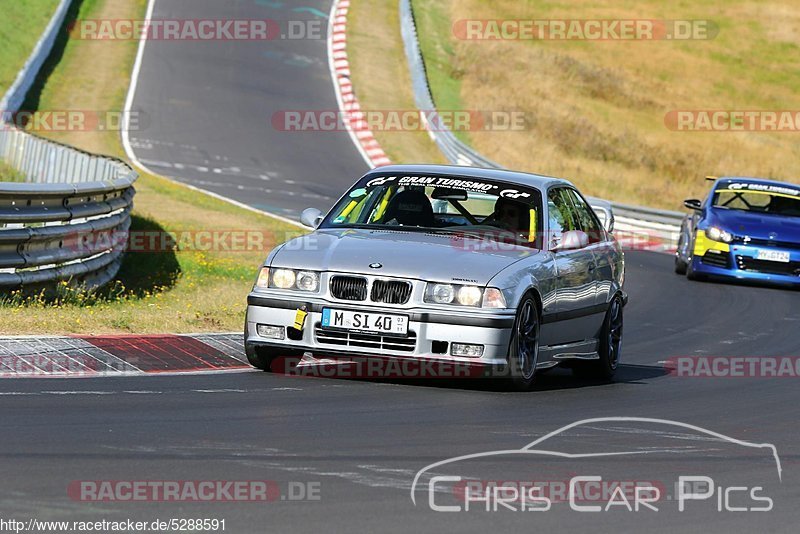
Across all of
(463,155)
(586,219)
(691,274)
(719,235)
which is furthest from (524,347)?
(463,155)

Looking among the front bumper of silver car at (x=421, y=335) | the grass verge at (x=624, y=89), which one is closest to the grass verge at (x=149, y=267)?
the front bumper of silver car at (x=421, y=335)

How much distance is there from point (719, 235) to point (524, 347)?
1095cm

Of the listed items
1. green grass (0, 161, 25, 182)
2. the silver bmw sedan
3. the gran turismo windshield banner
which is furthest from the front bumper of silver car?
green grass (0, 161, 25, 182)

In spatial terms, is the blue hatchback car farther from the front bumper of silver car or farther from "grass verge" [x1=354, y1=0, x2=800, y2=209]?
"grass verge" [x1=354, y1=0, x2=800, y2=209]

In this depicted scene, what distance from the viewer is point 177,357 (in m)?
9.81

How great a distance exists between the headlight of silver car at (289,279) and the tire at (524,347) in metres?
1.30

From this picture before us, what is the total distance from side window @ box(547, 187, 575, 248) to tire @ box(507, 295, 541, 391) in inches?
31.3

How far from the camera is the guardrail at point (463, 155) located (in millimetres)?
28438

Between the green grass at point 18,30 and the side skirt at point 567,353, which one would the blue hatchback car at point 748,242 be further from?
the green grass at point 18,30

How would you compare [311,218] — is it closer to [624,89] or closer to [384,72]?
[384,72]

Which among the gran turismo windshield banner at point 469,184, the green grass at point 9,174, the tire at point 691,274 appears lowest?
the tire at point 691,274

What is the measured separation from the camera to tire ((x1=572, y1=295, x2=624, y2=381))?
424 inches

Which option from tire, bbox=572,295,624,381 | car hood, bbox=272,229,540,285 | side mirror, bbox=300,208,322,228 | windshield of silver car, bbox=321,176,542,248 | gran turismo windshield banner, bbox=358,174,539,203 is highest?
gran turismo windshield banner, bbox=358,174,539,203

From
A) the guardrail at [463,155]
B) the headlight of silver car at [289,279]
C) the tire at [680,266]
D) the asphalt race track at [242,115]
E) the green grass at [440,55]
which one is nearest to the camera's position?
the headlight of silver car at [289,279]
